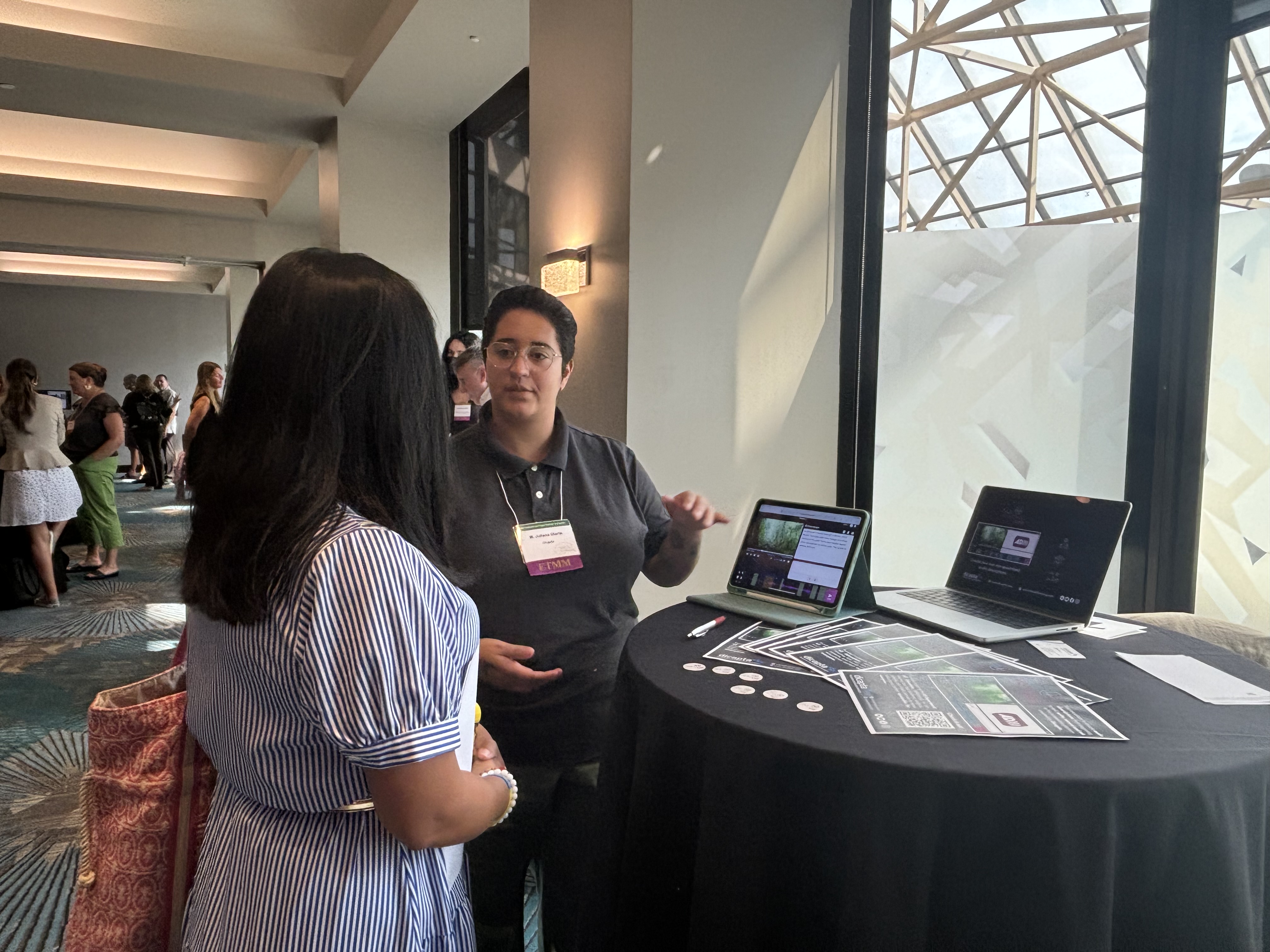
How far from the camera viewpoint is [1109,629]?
158 centimetres

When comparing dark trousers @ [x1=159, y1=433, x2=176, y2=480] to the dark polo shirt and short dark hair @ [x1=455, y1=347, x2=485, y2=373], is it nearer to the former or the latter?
short dark hair @ [x1=455, y1=347, x2=485, y2=373]

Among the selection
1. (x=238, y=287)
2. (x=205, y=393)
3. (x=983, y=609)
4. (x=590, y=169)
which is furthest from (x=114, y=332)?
(x=983, y=609)

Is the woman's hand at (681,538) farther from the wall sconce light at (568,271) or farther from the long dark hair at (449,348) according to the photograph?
the long dark hair at (449,348)

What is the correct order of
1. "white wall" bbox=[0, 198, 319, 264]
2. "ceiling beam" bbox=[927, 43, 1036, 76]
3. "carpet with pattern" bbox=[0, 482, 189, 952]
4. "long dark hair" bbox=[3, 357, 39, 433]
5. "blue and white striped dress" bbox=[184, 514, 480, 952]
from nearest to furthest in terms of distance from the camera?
"blue and white striped dress" bbox=[184, 514, 480, 952] → "carpet with pattern" bbox=[0, 482, 189, 952] → "ceiling beam" bbox=[927, 43, 1036, 76] → "long dark hair" bbox=[3, 357, 39, 433] → "white wall" bbox=[0, 198, 319, 264]

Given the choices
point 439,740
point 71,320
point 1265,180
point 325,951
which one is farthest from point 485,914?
point 71,320

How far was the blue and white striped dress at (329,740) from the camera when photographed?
764mm

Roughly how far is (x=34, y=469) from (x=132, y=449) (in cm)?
954

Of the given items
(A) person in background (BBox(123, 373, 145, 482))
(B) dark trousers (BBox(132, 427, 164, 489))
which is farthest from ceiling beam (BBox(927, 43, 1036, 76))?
(A) person in background (BBox(123, 373, 145, 482))

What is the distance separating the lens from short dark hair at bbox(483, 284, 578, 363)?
69.9 inches

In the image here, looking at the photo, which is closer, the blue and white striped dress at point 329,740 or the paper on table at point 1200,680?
the blue and white striped dress at point 329,740

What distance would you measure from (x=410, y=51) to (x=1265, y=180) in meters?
4.36

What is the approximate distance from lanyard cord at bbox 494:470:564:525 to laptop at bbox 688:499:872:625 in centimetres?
33

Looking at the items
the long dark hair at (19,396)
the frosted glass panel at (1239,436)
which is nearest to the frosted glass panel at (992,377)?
the frosted glass panel at (1239,436)

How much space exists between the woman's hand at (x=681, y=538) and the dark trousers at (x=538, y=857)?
1.54 feet
